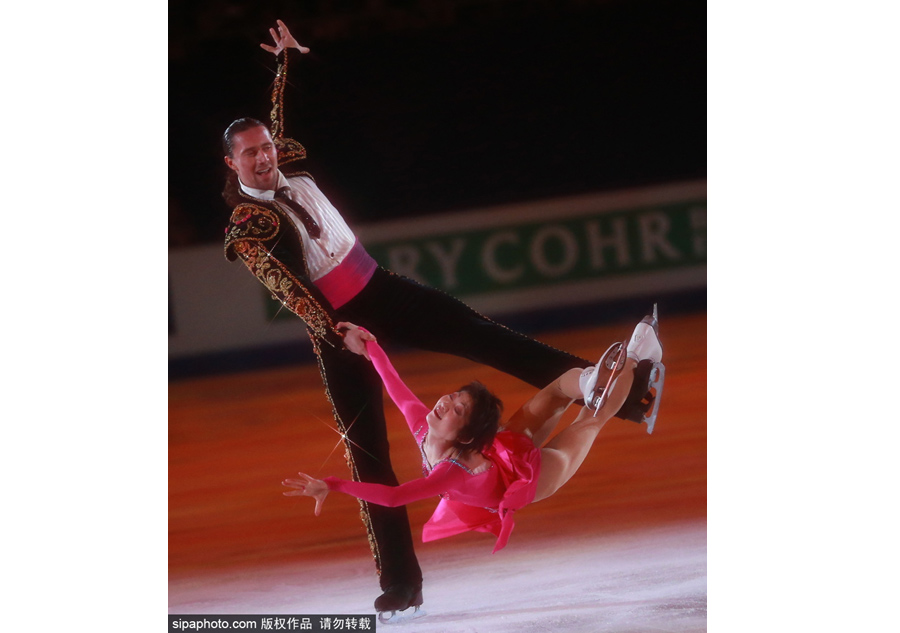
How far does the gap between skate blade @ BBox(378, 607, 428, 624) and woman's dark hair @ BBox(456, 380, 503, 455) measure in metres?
0.63

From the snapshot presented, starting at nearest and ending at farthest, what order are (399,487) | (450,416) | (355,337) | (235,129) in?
(399,487) → (450,416) → (355,337) → (235,129)

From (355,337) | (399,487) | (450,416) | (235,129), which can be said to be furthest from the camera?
(235,129)

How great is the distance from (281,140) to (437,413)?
113 centimetres

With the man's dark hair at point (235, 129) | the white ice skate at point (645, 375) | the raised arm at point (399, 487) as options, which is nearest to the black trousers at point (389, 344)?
the raised arm at point (399, 487)

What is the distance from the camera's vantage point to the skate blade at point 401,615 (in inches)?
111

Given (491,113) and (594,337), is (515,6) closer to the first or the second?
(491,113)

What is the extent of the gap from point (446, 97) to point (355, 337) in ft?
3.01

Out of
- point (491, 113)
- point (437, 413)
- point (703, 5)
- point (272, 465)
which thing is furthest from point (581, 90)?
point (272, 465)

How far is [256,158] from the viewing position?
288 centimetres

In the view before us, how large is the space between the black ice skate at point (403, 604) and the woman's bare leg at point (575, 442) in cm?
55

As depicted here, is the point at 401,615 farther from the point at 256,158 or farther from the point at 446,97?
the point at 446,97

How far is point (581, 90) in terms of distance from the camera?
2.82 m

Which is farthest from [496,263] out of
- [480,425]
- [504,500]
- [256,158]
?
[256,158]

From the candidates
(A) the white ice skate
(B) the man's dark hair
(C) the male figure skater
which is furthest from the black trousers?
(B) the man's dark hair
